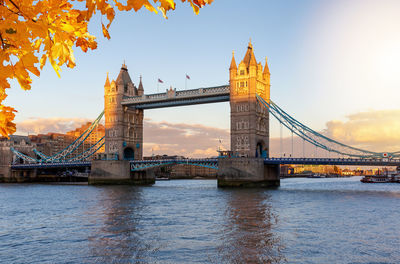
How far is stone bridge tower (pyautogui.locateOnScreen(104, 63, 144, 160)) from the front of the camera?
66.4 metres

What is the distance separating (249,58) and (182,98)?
12222 mm

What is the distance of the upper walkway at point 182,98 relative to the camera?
188ft

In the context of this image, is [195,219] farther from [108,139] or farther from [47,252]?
[108,139]

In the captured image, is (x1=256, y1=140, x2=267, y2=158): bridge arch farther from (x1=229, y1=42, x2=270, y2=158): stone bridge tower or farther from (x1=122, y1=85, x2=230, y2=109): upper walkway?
(x1=122, y1=85, x2=230, y2=109): upper walkway

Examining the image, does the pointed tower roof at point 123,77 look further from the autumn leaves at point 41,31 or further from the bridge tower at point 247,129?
the autumn leaves at point 41,31

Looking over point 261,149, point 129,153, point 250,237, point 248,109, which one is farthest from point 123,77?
point 250,237

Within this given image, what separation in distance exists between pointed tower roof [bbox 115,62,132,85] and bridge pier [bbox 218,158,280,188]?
1060 inches

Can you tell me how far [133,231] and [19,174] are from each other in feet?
248

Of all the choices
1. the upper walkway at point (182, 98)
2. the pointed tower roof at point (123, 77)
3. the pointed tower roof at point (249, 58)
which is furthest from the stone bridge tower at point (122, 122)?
the pointed tower roof at point (249, 58)

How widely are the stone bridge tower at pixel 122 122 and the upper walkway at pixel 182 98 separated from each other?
1889 millimetres

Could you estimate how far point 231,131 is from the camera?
182 ft

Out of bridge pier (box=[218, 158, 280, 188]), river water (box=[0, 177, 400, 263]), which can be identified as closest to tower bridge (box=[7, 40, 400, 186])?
bridge pier (box=[218, 158, 280, 188])

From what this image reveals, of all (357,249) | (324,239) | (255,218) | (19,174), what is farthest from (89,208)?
(19,174)

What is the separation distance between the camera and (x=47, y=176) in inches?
3733
